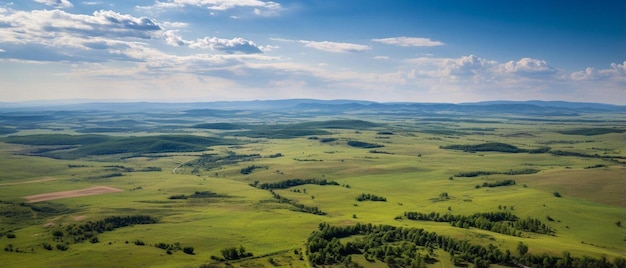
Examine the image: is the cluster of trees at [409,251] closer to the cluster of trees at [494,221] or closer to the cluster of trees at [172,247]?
the cluster of trees at [494,221]

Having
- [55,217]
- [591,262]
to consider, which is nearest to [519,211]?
[591,262]

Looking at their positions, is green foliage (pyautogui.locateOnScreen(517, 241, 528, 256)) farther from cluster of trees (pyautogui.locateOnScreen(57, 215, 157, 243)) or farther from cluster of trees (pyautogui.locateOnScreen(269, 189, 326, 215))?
cluster of trees (pyautogui.locateOnScreen(57, 215, 157, 243))

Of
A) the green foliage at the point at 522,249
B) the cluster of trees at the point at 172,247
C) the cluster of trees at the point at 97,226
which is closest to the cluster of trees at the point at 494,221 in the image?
the green foliage at the point at 522,249

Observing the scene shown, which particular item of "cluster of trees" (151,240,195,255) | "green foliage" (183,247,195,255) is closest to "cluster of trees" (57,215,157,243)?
"cluster of trees" (151,240,195,255)

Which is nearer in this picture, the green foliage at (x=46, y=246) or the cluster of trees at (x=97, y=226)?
the green foliage at (x=46, y=246)

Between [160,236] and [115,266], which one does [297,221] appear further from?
[115,266]

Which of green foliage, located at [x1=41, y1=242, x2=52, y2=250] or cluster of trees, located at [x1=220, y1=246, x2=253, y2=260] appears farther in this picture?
green foliage, located at [x1=41, y1=242, x2=52, y2=250]
